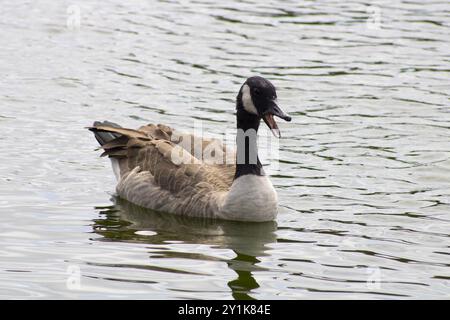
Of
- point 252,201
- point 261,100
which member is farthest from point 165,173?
point 261,100

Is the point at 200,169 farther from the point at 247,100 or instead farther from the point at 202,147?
the point at 247,100

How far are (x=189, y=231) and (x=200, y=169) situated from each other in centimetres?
108

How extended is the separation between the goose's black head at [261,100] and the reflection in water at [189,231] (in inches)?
53.2

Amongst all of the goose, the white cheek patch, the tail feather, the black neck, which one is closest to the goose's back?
the goose

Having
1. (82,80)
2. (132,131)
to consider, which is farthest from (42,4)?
(132,131)

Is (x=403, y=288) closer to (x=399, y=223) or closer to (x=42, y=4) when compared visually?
(x=399, y=223)

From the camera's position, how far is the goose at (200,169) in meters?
14.1

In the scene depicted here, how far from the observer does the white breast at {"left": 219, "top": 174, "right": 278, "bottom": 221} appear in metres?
14.1

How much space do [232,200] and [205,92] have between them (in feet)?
22.3

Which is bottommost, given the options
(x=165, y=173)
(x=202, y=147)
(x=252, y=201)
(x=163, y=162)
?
(x=252, y=201)

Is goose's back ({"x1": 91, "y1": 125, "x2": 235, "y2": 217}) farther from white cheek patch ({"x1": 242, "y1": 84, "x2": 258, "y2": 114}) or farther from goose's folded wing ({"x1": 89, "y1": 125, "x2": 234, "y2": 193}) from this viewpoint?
white cheek patch ({"x1": 242, "y1": 84, "x2": 258, "y2": 114})

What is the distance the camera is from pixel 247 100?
14102mm

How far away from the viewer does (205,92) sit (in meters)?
20.7

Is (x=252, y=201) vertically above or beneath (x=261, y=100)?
beneath
